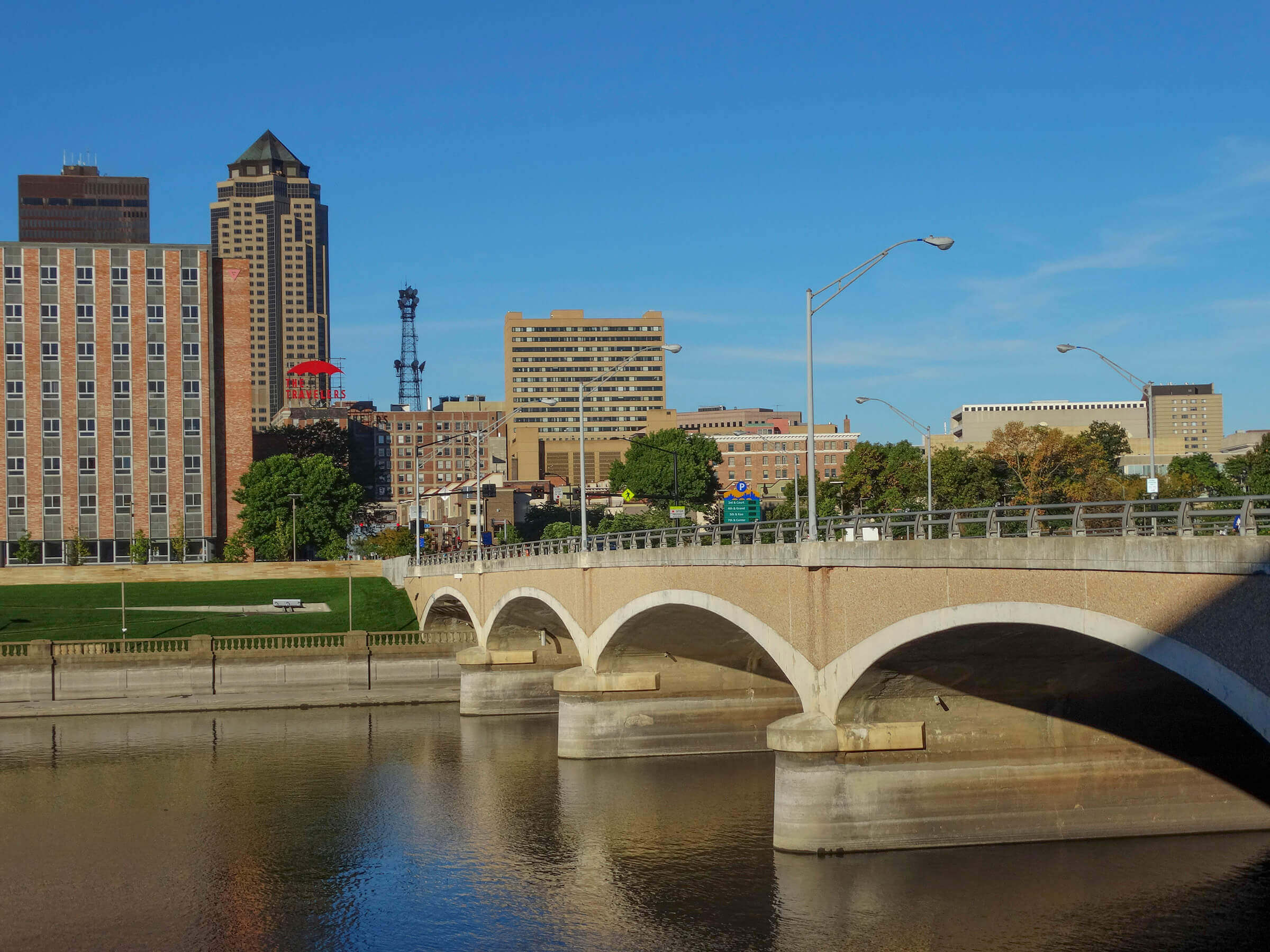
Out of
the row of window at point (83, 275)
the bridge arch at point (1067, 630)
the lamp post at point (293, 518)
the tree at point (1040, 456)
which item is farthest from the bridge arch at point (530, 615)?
the row of window at point (83, 275)

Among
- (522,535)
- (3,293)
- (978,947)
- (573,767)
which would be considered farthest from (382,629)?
(522,535)

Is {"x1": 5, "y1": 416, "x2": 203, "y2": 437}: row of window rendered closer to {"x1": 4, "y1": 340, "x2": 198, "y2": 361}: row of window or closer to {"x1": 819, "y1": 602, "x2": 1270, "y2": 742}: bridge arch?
{"x1": 4, "y1": 340, "x2": 198, "y2": 361}: row of window

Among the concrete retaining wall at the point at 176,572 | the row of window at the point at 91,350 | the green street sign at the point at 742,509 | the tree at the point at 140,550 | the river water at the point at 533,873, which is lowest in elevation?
the river water at the point at 533,873

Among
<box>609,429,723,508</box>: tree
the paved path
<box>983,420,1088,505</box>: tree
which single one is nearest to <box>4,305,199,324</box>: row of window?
<box>609,429,723,508</box>: tree

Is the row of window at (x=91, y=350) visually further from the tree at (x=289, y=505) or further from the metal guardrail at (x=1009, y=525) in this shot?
the metal guardrail at (x=1009, y=525)

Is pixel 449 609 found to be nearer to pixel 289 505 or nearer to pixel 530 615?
pixel 530 615

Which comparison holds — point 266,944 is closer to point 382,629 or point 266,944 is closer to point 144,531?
point 382,629

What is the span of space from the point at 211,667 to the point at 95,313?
194 feet

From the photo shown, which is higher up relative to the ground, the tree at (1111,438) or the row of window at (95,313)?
the row of window at (95,313)

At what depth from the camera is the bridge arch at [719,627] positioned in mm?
35219

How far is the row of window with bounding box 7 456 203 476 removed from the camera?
122 m

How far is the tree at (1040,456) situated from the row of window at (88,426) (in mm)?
75553

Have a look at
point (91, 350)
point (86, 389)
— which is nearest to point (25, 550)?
point (86, 389)

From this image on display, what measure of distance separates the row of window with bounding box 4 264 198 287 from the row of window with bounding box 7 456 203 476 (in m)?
15.1
